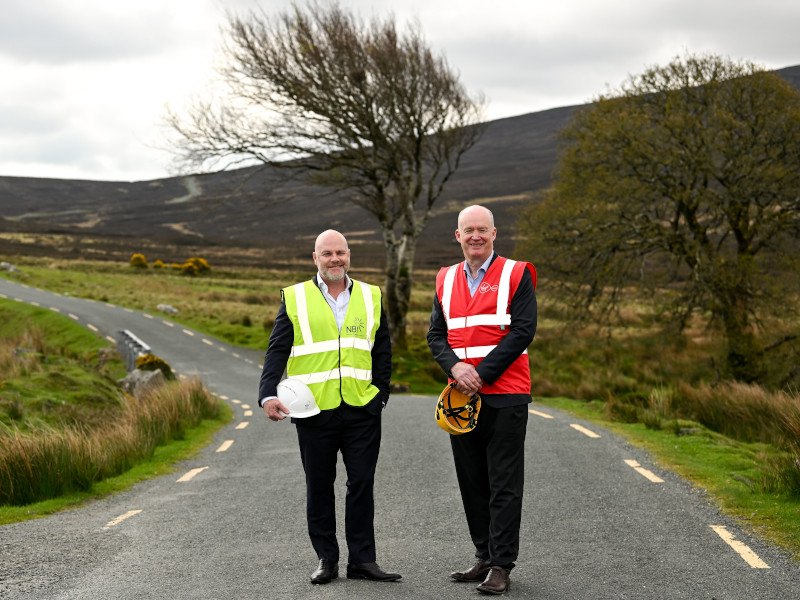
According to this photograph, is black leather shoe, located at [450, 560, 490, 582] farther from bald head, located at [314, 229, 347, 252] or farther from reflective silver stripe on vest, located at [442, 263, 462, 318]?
bald head, located at [314, 229, 347, 252]

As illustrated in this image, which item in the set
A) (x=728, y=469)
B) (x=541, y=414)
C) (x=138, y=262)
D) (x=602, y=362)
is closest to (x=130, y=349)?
(x=541, y=414)

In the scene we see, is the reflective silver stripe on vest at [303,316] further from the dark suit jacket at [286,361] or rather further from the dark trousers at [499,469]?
the dark trousers at [499,469]

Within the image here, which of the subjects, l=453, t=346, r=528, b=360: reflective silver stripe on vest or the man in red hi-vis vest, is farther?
l=453, t=346, r=528, b=360: reflective silver stripe on vest

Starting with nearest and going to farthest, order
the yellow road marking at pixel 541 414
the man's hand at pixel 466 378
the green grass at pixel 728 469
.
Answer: the man's hand at pixel 466 378
the green grass at pixel 728 469
the yellow road marking at pixel 541 414

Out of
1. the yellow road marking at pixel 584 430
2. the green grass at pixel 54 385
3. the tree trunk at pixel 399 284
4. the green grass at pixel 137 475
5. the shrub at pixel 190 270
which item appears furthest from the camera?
the shrub at pixel 190 270

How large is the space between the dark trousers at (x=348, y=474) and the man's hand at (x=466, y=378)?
0.58 meters

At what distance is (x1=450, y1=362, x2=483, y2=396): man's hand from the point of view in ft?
18.7

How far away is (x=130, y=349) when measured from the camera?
26641 millimetres

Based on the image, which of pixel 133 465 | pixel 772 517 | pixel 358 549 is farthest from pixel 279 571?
pixel 133 465

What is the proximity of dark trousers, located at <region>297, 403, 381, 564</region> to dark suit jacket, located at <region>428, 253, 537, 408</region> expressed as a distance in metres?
0.58

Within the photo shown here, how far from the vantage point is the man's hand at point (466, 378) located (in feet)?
18.7

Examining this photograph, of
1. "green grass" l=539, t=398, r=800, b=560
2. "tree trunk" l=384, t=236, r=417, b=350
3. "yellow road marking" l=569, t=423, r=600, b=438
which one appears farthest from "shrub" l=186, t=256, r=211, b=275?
"yellow road marking" l=569, t=423, r=600, b=438

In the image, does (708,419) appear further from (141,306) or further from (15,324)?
(141,306)

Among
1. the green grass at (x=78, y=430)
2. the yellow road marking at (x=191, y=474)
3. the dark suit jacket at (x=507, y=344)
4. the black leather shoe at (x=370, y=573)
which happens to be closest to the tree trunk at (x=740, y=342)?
the green grass at (x=78, y=430)
